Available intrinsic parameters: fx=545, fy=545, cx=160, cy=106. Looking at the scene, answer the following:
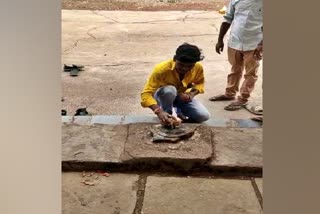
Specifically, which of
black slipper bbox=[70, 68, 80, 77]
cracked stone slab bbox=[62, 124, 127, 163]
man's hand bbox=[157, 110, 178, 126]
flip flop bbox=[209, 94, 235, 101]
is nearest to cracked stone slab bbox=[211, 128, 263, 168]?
man's hand bbox=[157, 110, 178, 126]

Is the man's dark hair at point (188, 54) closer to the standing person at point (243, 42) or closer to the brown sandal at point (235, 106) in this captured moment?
the standing person at point (243, 42)

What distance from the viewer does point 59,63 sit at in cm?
176

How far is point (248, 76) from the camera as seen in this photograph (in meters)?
3.93

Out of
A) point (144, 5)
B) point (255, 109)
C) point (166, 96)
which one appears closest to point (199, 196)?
point (166, 96)

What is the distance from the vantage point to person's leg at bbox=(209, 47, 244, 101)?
154 inches

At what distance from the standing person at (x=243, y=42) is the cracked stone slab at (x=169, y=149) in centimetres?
91

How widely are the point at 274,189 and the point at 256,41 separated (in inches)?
96.1

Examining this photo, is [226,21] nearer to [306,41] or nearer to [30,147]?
[30,147]

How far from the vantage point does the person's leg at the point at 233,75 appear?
3.92m

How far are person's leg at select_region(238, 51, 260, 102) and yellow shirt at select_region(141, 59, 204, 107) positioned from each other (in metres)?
0.54

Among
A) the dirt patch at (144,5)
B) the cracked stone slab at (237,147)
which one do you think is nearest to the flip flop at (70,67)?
the cracked stone slab at (237,147)

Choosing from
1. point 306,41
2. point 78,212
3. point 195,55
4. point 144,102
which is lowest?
→ point 78,212

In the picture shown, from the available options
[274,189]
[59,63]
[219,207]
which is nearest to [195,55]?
[219,207]

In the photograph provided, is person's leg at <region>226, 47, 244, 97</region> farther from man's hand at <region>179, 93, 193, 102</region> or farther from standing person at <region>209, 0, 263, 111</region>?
man's hand at <region>179, 93, 193, 102</region>
